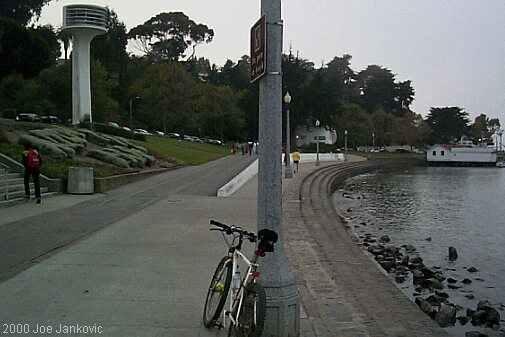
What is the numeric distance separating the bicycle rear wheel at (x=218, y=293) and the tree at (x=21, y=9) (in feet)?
231

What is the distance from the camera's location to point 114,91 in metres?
69.2

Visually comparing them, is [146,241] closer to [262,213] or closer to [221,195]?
[262,213]

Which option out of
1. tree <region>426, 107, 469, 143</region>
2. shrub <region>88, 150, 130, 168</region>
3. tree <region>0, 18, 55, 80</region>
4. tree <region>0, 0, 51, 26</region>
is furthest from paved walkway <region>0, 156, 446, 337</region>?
tree <region>426, 107, 469, 143</region>

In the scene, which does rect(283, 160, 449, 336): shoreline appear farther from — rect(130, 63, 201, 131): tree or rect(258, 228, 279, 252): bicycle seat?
rect(130, 63, 201, 131): tree

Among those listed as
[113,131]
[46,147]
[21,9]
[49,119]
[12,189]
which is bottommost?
[12,189]

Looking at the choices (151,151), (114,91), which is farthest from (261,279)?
(114,91)

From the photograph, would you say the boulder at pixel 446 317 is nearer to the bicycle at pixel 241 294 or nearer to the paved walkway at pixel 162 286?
the paved walkway at pixel 162 286

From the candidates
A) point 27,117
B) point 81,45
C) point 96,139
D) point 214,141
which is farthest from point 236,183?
point 214,141

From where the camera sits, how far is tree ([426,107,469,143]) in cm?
11850

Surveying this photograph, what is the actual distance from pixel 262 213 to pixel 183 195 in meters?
15.3

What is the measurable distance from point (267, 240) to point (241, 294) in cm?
56

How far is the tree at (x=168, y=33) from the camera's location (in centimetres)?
10569

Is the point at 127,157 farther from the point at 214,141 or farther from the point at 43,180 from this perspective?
the point at 214,141

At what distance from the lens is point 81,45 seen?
46.8m
